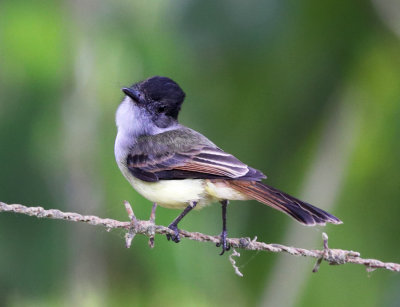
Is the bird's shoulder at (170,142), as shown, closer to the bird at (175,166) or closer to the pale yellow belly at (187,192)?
the bird at (175,166)

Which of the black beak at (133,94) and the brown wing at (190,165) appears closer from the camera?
the brown wing at (190,165)

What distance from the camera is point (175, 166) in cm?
398

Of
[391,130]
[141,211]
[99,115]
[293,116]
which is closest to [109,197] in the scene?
[141,211]

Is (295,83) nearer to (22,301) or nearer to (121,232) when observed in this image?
(22,301)

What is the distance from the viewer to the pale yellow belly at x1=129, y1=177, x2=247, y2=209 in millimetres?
3775

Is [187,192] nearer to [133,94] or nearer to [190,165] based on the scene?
[190,165]

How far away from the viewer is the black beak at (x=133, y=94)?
13.9 ft

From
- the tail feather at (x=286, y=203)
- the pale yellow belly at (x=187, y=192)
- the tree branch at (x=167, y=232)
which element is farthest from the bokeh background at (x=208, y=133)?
the tree branch at (x=167, y=232)

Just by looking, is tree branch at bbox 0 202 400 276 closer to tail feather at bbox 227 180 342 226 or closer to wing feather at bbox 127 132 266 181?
tail feather at bbox 227 180 342 226

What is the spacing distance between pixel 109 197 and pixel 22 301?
925mm

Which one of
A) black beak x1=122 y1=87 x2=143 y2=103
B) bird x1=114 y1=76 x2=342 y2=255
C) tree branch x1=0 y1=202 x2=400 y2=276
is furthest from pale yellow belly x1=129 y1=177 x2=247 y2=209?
black beak x1=122 y1=87 x2=143 y2=103

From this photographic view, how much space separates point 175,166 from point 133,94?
572mm

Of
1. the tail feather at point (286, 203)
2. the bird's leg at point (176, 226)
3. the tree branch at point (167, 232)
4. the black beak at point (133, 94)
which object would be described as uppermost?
the black beak at point (133, 94)

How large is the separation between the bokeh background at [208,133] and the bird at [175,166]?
2.55 feet
